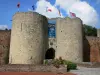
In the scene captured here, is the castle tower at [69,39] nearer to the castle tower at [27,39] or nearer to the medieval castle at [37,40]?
the medieval castle at [37,40]

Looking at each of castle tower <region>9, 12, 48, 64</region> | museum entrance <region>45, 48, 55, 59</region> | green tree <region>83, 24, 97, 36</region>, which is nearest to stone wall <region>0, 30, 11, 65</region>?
castle tower <region>9, 12, 48, 64</region>

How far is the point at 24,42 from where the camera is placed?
2466 centimetres

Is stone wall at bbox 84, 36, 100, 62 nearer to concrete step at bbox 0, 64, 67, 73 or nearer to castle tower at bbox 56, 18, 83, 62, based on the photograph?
castle tower at bbox 56, 18, 83, 62

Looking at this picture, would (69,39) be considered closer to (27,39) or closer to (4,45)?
(27,39)

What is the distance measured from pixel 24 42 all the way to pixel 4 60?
4.95 meters

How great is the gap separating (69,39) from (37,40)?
4.09 metres

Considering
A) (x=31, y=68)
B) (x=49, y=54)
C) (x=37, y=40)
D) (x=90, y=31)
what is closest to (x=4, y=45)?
(x=37, y=40)

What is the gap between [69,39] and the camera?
86.7ft

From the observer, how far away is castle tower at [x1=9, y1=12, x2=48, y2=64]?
24.6 m

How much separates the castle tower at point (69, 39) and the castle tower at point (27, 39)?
2.38m

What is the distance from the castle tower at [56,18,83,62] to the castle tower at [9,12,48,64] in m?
2.38

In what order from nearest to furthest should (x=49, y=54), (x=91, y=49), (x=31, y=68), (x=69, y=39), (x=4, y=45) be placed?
(x=31, y=68)
(x=69, y=39)
(x=4, y=45)
(x=49, y=54)
(x=91, y=49)

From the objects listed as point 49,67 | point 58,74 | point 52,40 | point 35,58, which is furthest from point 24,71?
point 52,40

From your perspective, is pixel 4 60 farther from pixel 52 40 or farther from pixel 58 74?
pixel 58 74
